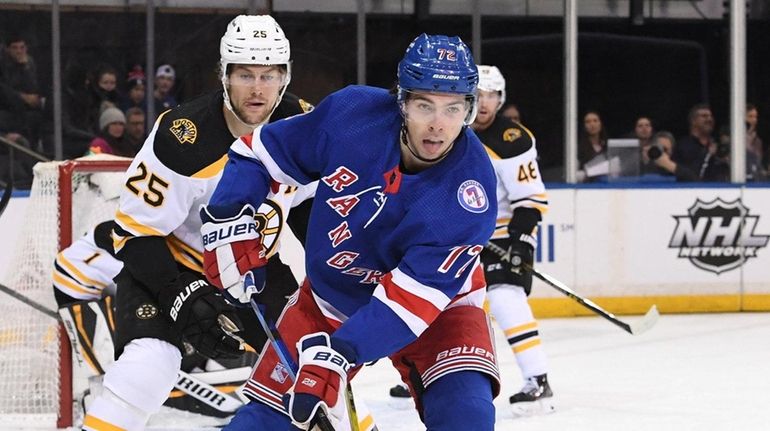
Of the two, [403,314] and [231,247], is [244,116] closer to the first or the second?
[231,247]

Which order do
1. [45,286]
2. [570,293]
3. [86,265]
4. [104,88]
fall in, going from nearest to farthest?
[86,265]
[45,286]
[570,293]
[104,88]

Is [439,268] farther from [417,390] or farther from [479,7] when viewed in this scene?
[479,7]

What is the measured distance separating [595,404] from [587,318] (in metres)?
1.97

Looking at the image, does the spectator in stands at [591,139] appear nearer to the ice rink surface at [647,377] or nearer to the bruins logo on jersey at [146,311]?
the ice rink surface at [647,377]

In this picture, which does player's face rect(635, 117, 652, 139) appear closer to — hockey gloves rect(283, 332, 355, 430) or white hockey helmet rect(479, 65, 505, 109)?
white hockey helmet rect(479, 65, 505, 109)

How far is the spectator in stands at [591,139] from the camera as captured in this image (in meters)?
6.70

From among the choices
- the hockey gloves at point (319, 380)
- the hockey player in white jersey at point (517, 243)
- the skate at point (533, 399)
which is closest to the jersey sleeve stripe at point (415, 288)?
the hockey gloves at point (319, 380)

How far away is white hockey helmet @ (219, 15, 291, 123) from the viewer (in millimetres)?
2938

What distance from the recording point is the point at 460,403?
238 cm

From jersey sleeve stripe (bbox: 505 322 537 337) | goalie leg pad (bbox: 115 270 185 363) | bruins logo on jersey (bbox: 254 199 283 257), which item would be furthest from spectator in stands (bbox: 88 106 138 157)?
goalie leg pad (bbox: 115 270 185 363)

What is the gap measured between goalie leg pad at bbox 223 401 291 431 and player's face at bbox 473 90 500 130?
2.37 m

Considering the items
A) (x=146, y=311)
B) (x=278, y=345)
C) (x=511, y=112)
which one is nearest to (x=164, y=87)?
(x=511, y=112)

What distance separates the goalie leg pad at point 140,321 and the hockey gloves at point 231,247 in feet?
1.09

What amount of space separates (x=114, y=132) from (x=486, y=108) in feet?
6.76
